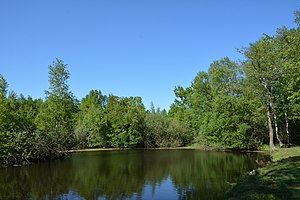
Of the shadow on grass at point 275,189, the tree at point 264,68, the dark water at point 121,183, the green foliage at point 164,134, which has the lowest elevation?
the dark water at point 121,183

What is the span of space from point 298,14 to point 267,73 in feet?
29.9

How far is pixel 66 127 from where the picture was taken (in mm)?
56469

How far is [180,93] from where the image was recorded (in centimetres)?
8456

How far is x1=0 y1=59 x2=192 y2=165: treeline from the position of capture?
36156mm

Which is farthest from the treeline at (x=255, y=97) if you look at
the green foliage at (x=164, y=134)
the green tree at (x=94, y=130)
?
the green tree at (x=94, y=130)

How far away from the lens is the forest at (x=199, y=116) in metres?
36.3

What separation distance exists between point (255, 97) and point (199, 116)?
82.0 ft

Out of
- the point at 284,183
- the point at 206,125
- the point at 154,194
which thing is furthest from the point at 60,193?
the point at 206,125

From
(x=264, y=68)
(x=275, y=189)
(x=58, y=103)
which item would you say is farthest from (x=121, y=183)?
(x=58, y=103)

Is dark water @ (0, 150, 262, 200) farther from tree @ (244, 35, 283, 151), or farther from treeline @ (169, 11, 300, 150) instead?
tree @ (244, 35, 283, 151)

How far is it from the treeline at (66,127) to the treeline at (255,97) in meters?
9.52

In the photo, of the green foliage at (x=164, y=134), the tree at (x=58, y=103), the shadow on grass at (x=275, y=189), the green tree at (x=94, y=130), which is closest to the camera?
the shadow on grass at (x=275, y=189)

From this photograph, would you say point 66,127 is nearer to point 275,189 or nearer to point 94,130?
point 94,130

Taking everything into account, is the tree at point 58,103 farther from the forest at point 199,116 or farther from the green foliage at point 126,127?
the green foliage at point 126,127
